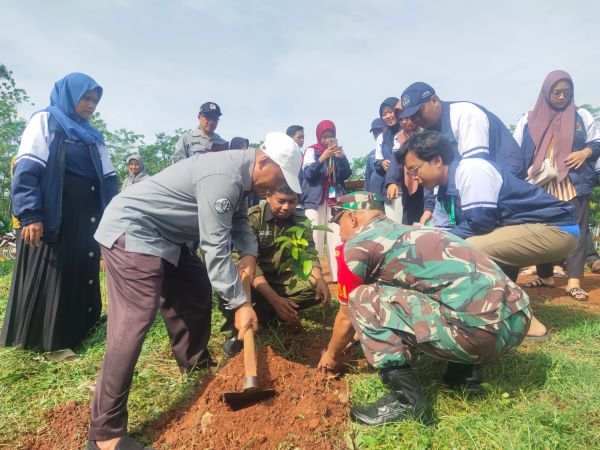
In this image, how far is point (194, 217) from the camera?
2.18 metres

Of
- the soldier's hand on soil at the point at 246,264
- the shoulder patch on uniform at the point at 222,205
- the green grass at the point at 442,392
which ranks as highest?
the shoulder patch on uniform at the point at 222,205

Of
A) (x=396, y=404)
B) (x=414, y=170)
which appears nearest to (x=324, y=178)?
(x=414, y=170)

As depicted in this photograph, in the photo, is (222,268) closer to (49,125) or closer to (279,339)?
(279,339)

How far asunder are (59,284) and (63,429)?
4.03 ft

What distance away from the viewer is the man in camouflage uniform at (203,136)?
16.7ft

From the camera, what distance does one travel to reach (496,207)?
3002 millimetres

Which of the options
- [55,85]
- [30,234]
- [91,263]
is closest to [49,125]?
[55,85]

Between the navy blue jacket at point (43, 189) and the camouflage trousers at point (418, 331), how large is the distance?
89.5 inches

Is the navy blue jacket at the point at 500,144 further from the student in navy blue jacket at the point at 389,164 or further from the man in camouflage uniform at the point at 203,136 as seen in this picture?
the man in camouflage uniform at the point at 203,136

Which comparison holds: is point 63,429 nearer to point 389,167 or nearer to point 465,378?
point 465,378

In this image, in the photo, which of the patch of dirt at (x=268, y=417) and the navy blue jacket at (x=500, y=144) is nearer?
the patch of dirt at (x=268, y=417)

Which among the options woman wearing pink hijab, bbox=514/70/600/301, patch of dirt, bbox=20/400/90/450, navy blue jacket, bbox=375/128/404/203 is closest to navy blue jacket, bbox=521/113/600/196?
woman wearing pink hijab, bbox=514/70/600/301

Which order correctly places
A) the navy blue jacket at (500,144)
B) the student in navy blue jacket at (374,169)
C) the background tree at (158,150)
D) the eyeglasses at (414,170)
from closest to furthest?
the eyeglasses at (414,170), the navy blue jacket at (500,144), the student in navy blue jacket at (374,169), the background tree at (158,150)

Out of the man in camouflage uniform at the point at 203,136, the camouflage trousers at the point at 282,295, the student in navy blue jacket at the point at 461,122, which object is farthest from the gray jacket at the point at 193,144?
the student in navy blue jacket at the point at 461,122
